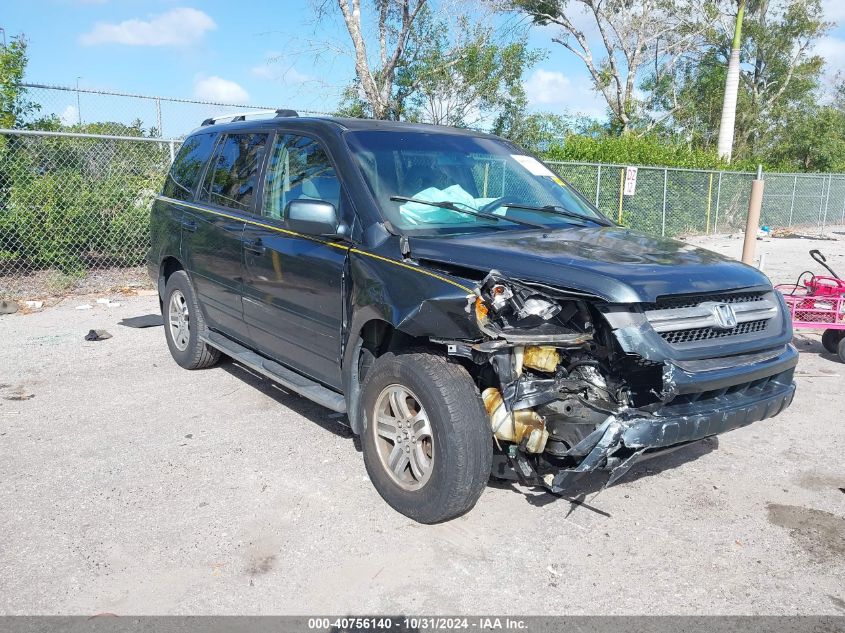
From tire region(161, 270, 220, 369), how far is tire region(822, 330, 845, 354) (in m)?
5.84

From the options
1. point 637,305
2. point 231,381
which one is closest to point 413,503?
point 637,305

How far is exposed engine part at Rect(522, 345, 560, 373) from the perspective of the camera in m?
3.29

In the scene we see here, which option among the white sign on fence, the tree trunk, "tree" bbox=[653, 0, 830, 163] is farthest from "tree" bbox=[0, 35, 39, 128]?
"tree" bbox=[653, 0, 830, 163]

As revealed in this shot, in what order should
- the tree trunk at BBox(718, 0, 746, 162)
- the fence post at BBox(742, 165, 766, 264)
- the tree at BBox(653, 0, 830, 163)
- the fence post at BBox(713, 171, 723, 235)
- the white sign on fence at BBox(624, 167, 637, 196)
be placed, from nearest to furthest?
the fence post at BBox(742, 165, 766, 264) < the white sign on fence at BBox(624, 167, 637, 196) < the fence post at BBox(713, 171, 723, 235) < the tree trunk at BBox(718, 0, 746, 162) < the tree at BBox(653, 0, 830, 163)

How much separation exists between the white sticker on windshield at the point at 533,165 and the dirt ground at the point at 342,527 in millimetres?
2044

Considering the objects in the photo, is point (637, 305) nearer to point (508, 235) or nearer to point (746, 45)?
point (508, 235)

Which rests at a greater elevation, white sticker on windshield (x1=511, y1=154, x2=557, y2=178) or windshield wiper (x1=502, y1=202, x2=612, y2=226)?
white sticker on windshield (x1=511, y1=154, x2=557, y2=178)

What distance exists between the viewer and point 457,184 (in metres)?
4.47

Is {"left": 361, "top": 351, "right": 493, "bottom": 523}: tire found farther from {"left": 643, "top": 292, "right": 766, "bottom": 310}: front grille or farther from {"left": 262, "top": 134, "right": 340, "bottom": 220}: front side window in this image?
{"left": 262, "top": 134, "right": 340, "bottom": 220}: front side window

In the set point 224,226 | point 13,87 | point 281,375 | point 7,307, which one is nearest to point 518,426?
point 281,375

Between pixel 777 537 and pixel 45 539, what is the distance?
11.9ft

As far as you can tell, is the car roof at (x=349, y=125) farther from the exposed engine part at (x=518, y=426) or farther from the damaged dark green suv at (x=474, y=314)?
the exposed engine part at (x=518, y=426)

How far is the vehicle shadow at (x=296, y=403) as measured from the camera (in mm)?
5043

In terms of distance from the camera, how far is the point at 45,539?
357cm
